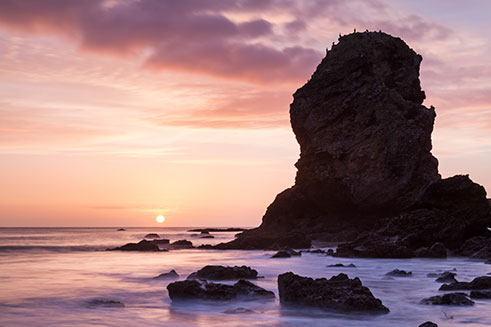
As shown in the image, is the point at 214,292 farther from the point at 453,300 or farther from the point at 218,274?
the point at 453,300

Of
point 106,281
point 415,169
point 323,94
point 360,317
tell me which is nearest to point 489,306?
point 360,317

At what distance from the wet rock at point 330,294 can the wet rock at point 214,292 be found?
922mm

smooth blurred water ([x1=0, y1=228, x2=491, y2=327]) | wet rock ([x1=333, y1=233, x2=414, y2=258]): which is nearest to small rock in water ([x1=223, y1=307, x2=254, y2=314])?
smooth blurred water ([x1=0, y1=228, x2=491, y2=327])

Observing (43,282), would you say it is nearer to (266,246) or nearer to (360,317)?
(360,317)

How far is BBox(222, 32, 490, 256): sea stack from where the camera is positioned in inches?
2378

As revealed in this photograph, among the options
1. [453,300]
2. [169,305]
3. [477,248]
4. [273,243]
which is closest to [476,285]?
[453,300]

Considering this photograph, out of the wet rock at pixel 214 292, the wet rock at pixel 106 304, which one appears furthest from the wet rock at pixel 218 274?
the wet rock at pixel 106 304

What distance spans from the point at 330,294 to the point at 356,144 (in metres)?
48.6

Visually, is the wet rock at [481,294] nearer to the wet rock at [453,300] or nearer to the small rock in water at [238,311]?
the wet rock at [453,300]

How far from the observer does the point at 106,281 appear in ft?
80.1

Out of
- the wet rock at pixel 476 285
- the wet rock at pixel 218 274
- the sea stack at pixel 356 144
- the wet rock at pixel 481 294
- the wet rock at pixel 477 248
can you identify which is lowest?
the wet rock at pixel 481 294

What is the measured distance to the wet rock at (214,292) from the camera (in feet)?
53.9

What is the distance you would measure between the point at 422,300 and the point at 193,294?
629cm

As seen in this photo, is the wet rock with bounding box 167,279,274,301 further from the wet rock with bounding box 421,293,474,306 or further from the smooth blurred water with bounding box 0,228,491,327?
the wet rock with bounding box 421,293,474,306
